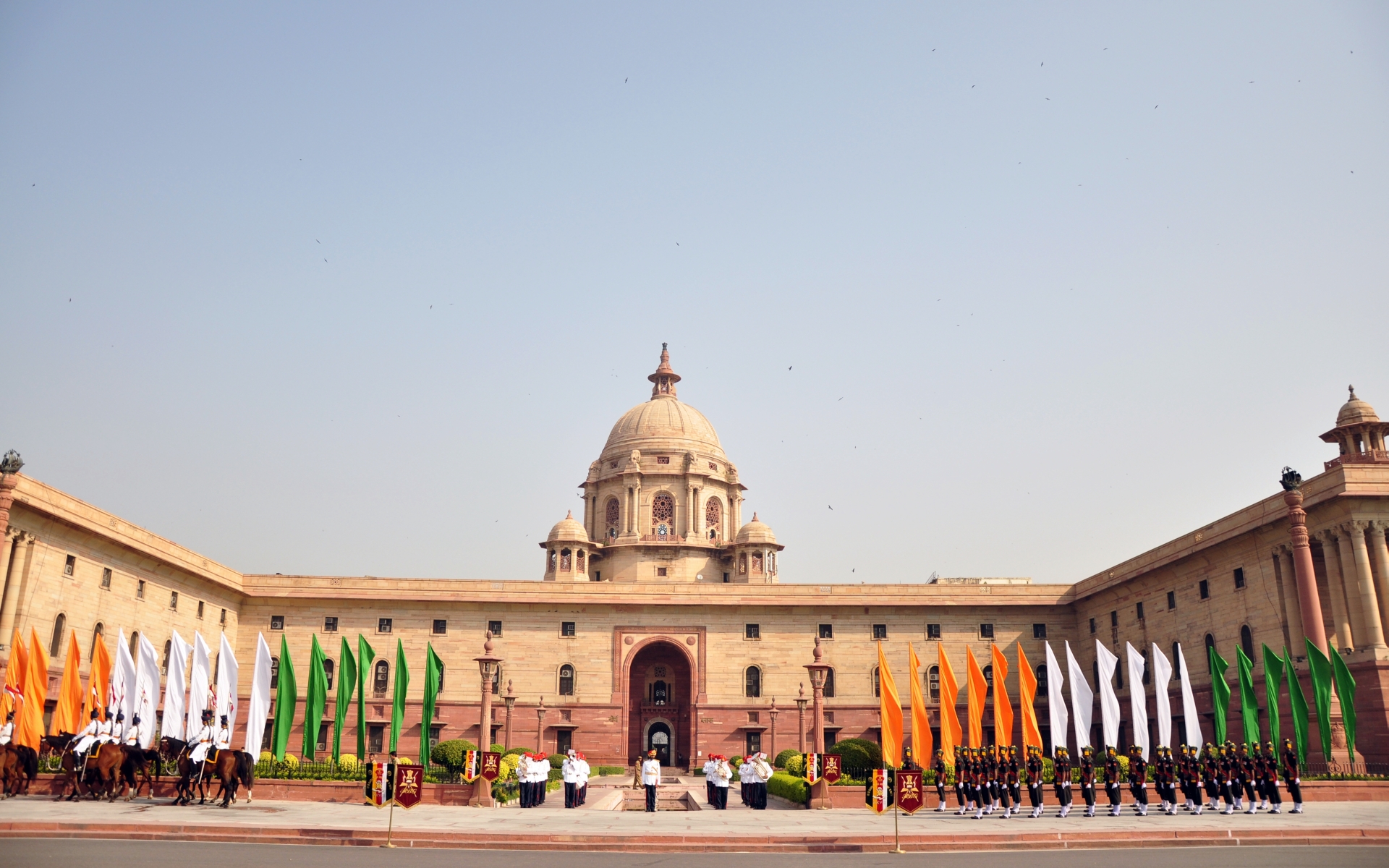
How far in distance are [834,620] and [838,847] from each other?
106 ft

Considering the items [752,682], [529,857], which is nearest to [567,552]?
[752,682]

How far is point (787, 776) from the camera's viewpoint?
1192 inches

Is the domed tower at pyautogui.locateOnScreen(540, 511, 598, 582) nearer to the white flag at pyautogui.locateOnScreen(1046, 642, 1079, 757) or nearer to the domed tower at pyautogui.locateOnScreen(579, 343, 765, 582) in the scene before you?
the domed tower at pyautogui.locateOnScreen(579, 343, 765, 582)

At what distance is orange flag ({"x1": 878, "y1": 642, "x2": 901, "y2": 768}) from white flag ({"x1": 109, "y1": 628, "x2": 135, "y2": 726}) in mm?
18640

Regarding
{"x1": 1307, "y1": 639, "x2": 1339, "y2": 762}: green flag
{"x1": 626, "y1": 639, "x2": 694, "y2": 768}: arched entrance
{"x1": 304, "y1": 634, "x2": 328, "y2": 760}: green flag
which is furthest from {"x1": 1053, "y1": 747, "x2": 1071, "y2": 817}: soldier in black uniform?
{"x1": 626, "y1": 639, "x2": 694, "y2": 768}: arched entrance

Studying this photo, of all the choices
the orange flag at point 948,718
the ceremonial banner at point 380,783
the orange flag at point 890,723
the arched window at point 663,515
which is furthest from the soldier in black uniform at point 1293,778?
the arched window at point 663,515

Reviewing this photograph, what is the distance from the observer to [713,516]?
64.2m

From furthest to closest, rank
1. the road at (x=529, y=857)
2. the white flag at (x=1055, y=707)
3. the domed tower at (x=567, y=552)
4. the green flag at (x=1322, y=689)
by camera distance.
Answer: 1. the domed tower at (x=567, y=552)
2. the green flag at (x=1322, y=689)
3. the white flag at (x=1055, y=707)
4. the road at (x=529, y=857)

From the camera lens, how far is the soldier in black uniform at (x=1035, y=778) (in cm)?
2330

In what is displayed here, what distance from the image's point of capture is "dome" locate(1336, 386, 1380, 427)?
3681 centimetres

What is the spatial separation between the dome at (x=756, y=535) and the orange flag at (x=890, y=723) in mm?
33284

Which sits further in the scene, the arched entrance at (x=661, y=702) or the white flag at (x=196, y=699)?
the arched entrance at (x=661, y=702)

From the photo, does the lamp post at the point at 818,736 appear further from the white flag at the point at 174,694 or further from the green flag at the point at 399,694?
the white flag at the point at 174,694

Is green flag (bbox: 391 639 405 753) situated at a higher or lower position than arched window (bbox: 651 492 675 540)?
lower
